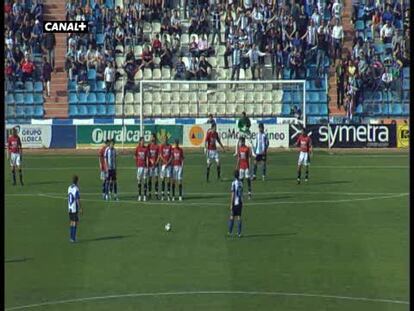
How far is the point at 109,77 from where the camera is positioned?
59.9 metres

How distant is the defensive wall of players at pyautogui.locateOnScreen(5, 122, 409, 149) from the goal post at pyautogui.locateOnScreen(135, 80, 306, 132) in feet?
8.66

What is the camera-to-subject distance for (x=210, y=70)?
201ft

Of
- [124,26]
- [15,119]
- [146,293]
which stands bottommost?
[146,293]

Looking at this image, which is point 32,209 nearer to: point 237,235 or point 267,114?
point 237,235

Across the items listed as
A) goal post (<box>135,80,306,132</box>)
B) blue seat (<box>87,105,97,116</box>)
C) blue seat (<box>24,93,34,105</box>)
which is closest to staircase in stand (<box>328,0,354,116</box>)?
goal post (<box>135,80,306,132</box>)

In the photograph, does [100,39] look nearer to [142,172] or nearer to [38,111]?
[38,111]

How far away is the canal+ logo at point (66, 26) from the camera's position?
6053 centimetres

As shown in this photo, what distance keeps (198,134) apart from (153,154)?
15.7 meters

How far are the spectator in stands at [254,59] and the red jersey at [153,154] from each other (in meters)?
21.6

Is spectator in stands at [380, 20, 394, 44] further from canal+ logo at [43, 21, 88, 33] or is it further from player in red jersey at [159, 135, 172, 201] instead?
player in red jersey at [159, 135, 172, 201]

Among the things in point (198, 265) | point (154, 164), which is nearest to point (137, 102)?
point (154, 164)

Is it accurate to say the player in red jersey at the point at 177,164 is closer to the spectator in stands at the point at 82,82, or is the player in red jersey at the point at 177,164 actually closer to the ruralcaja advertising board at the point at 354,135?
the ruralcaja advertising board at the point at 354,135

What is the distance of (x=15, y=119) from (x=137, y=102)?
6.07 metres

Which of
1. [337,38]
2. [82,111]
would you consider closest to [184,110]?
[82,111]
